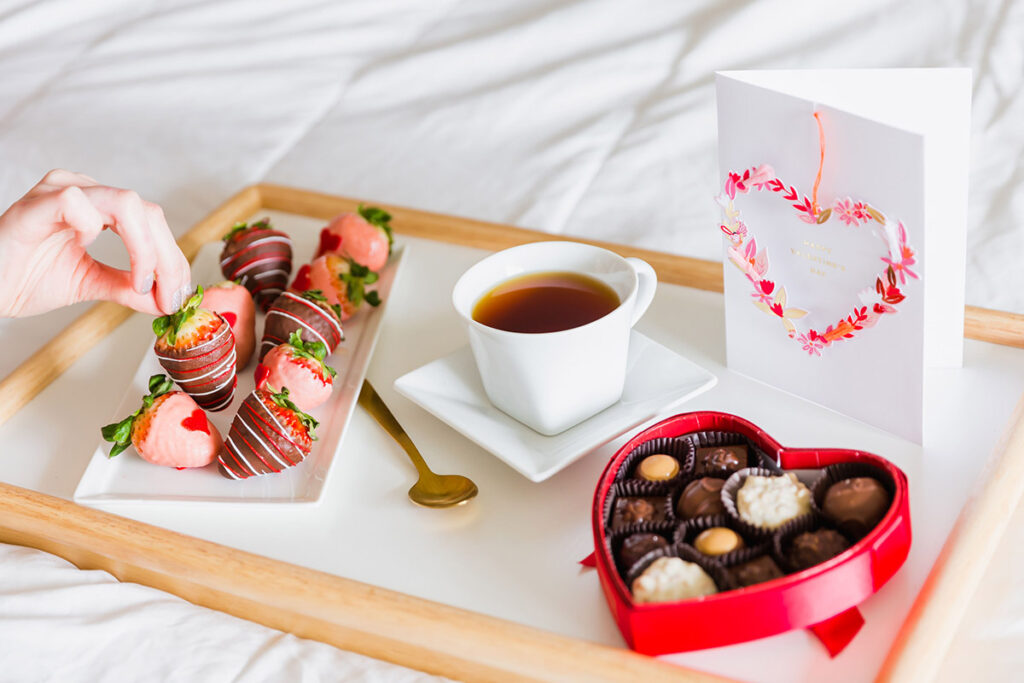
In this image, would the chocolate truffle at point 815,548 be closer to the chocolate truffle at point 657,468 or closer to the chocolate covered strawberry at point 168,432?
the chocolate truffle at point 657,468

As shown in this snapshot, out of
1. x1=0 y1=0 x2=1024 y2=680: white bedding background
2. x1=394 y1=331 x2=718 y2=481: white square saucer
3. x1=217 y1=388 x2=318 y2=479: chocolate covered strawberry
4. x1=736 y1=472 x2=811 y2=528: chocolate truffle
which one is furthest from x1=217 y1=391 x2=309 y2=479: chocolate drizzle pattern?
x1=0 y1=0 x2=1024 y2=680: white bedding background

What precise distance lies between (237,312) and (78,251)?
0.14m

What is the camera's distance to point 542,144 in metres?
1.57

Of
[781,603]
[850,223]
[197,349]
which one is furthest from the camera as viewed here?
[197,349]

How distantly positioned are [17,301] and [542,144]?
0.89 meters

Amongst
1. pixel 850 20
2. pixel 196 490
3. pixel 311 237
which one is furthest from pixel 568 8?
pixel 196 490

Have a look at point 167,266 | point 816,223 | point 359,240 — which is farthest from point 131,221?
point 816,223

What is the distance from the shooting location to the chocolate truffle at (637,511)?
66 centimetres

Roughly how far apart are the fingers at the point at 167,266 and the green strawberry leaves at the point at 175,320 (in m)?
0.02

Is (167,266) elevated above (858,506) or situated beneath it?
elevated above

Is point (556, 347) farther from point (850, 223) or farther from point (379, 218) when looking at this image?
point (379, 218)

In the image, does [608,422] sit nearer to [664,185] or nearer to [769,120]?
[769,120]

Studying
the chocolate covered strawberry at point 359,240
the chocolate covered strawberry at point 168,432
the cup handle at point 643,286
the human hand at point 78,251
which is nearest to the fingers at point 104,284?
the human hand at point 78,251

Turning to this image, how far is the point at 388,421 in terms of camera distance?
87 cm
